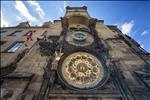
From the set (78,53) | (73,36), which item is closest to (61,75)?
(78,53)

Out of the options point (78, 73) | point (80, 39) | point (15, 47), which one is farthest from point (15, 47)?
point (78, 73)

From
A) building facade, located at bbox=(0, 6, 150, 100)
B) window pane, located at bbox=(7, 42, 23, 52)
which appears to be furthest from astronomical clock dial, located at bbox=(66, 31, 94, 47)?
window pane, located at bbox=(7, 42, 23, 52)

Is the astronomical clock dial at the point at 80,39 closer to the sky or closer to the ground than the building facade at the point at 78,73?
closer to the sky

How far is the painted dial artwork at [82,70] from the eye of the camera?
995cm

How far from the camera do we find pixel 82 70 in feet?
35.0

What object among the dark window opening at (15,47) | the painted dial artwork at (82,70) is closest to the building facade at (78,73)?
the painted dial artwork at (82,70)

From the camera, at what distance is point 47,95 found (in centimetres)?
898

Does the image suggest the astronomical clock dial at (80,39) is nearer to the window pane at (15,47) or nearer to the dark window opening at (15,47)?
the dark window opening at (15,47)

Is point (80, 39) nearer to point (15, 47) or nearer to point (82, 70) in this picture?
point (82, 70)

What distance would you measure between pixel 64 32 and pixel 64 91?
8357 millimetres

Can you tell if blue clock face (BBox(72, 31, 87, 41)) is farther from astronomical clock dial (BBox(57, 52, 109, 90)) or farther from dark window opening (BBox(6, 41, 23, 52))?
dark window opening (BBox(6, 41, 23, 52))

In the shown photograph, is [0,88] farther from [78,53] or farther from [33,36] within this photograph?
[33,36]

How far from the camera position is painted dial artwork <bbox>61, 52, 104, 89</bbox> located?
392 inches

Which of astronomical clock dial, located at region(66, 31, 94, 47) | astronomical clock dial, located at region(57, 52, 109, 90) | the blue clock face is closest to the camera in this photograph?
astronomical clock dial, located at region(57, 52, 109, 90)
